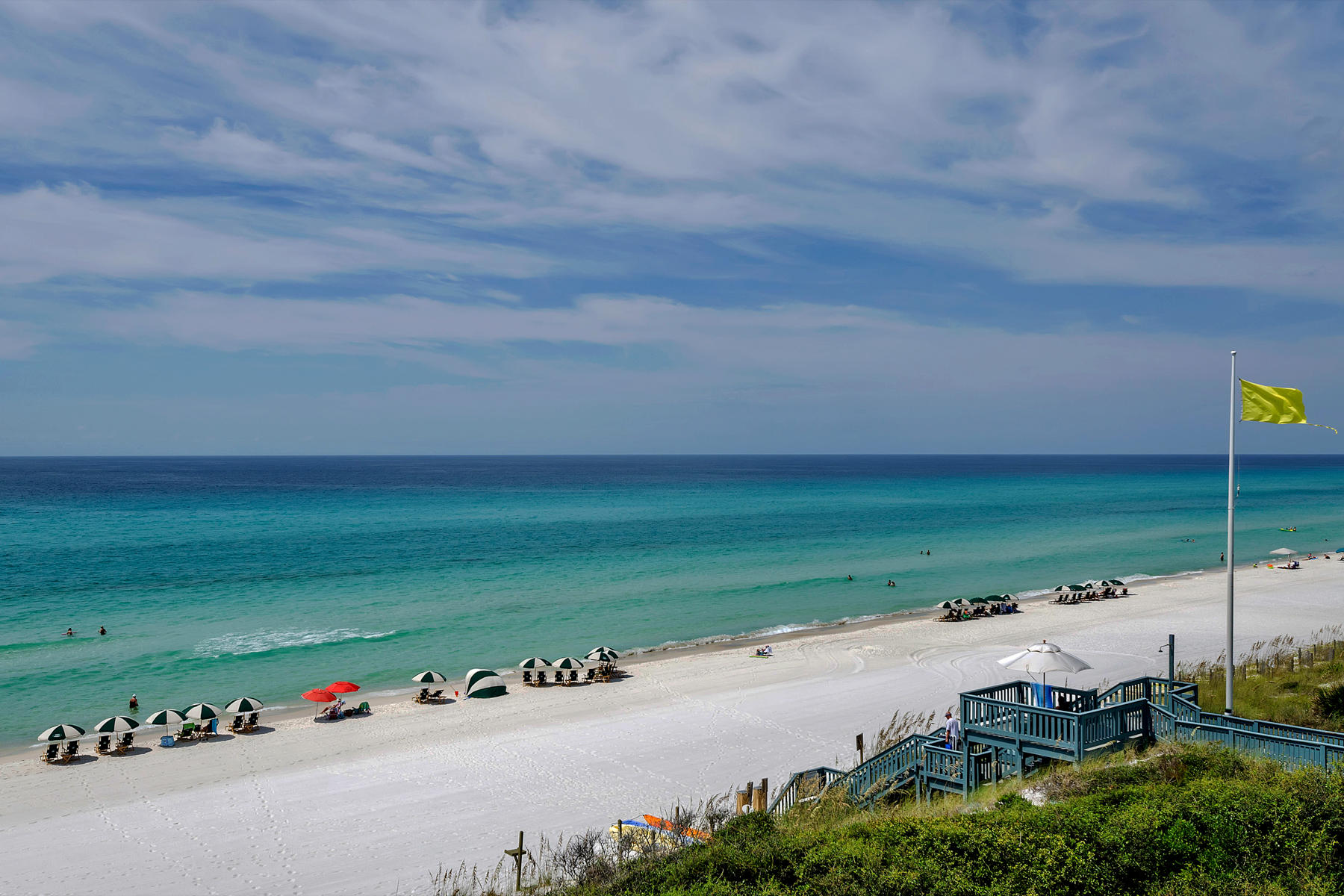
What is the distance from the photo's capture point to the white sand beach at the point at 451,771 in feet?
48.0

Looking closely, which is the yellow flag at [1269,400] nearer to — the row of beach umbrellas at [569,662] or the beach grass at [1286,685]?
the beach grass at [1286,685]

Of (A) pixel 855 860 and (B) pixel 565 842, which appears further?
(B) pixel 565 842

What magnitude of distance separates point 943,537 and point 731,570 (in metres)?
27.5

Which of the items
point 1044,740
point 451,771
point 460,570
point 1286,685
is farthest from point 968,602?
point 460,570

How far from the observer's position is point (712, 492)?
13450 centimetres

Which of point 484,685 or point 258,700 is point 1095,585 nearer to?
point 484,685

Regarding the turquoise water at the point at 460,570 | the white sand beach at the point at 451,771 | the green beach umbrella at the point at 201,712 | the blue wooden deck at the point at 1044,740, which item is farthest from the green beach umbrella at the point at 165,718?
the blue wooden deck at the point at 1044,740

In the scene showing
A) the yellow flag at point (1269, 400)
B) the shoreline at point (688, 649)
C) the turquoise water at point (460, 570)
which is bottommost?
the shoreline at point (688, 649)

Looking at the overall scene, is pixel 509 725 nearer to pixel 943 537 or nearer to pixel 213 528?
pixel 943 537

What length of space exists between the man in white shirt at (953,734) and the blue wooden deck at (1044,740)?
0.24 meters

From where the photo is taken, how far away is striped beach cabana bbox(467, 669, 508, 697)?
26312mm

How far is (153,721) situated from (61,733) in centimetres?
203

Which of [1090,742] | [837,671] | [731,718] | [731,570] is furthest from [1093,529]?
[1090,742]

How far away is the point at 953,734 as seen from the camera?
15.4 meters
